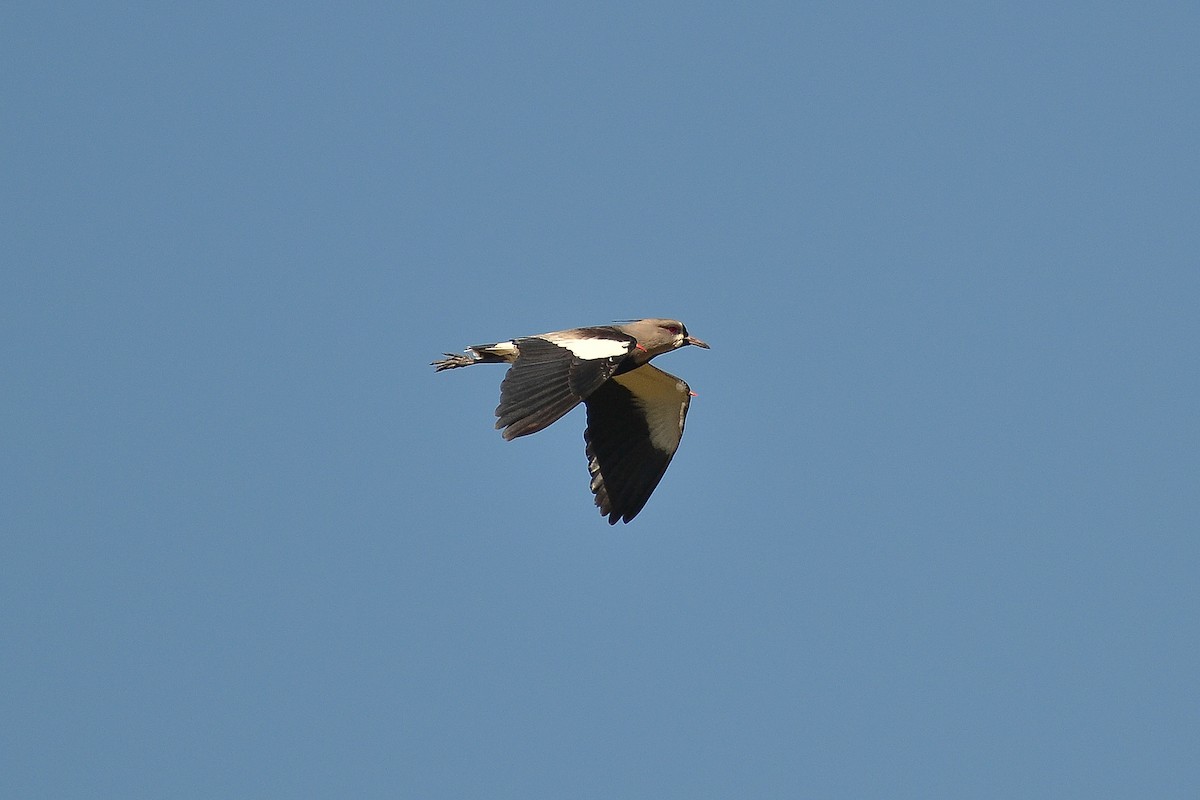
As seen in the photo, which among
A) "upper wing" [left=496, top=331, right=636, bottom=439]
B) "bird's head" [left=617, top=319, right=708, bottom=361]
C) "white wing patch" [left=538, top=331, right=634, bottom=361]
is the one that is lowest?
"upper wing" [left=496, top=331, right=636, bottom=439]

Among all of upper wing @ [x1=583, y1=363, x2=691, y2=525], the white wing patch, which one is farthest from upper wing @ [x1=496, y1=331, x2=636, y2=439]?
upper wing @ [x1=583, y1=363, x2=691, y2=525]

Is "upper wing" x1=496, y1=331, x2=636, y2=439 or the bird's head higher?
the bird's head

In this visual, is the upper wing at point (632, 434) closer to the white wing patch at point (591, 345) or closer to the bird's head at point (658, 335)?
the bird's head at point (658, 335)

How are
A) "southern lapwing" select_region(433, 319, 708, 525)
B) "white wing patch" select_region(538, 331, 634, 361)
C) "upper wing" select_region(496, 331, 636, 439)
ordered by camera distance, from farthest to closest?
1. "southern lapwing" select_region(433, 319, 708, 525)
2. "white wing patch" select_region(538, 331, 634, 361)
3. "upper wing" select_region(496, 331, 636, 439)

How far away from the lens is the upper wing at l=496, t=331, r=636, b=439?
14062 mm

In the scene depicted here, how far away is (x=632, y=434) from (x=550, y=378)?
3138mm

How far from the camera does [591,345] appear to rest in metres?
15.4

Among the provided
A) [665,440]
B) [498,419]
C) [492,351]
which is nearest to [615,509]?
[665,440]

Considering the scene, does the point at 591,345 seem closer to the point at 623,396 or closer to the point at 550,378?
the point at 550,378

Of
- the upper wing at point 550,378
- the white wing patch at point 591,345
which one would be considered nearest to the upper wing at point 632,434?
the white wing patch at point 591,345

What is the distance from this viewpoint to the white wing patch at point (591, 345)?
1505cm

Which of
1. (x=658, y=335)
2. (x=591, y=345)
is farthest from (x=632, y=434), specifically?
(x=591, y=345)

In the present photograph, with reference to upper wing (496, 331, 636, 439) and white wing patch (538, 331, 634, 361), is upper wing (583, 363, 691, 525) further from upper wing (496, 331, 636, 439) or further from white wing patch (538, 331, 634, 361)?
upper wing (496, 331, 636, 439)

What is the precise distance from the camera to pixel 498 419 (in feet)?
46.0
